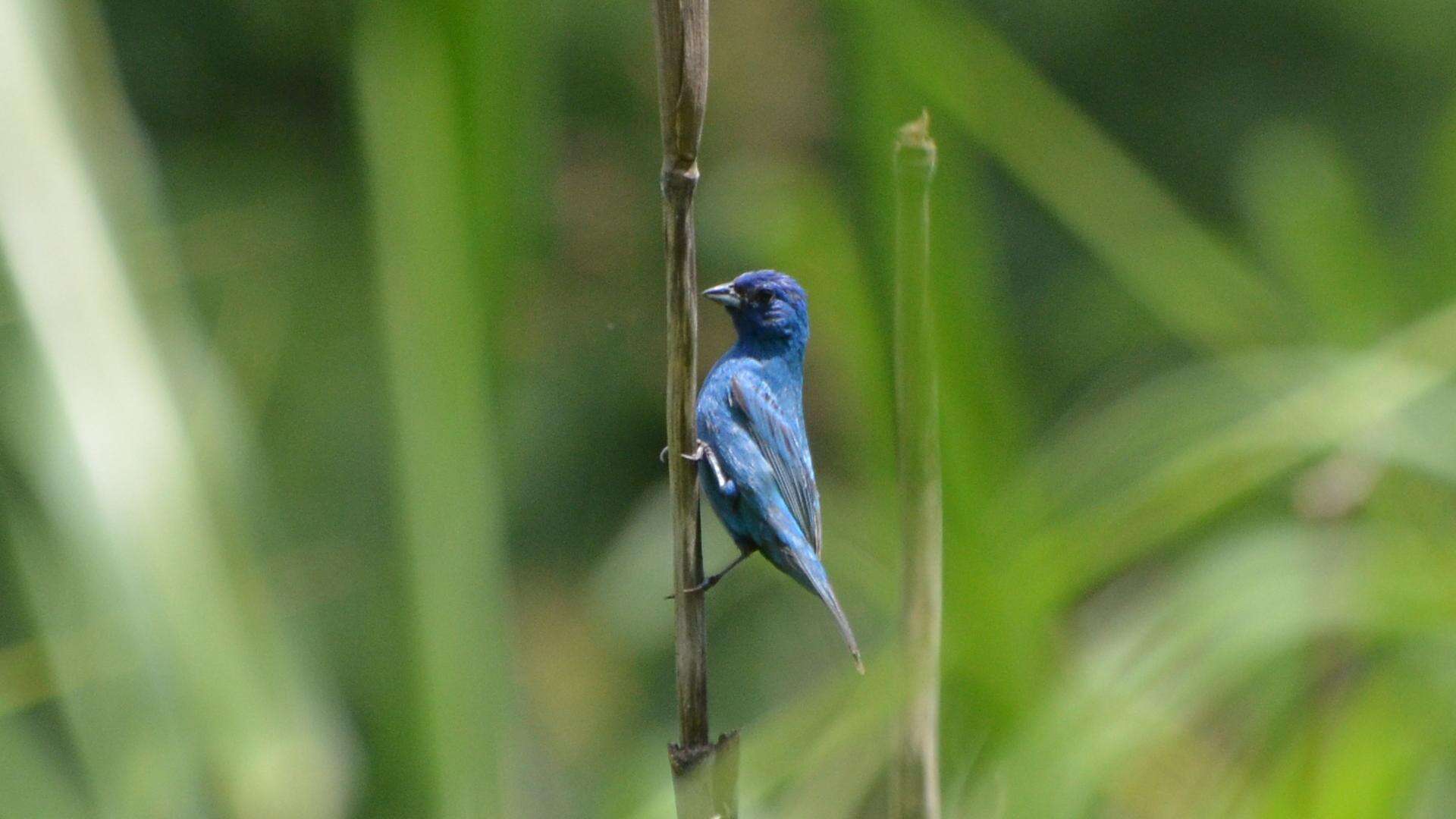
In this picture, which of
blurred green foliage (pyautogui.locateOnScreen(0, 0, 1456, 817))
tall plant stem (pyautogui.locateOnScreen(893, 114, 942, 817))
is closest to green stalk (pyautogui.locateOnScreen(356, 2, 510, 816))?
blurred green foliage (pyautogui.locateOnScreen(0, 0, 1456, 817))

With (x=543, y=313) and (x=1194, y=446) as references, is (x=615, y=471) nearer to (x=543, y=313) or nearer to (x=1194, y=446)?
(x=543, y=313)

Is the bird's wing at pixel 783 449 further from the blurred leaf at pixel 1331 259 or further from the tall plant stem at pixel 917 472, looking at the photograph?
the tall plant stem at pixel 917 472

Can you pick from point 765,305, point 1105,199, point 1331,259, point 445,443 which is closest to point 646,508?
point 765,305

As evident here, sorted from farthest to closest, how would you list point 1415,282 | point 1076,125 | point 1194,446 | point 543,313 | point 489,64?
point 543,313 < point 1076,125 < point 1415,282 < point 1194,446 < point 489,64

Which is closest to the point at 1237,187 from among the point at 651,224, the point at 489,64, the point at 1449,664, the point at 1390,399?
the point at 651,224

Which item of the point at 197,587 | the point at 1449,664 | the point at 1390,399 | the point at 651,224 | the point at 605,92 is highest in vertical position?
the point at 605,92
